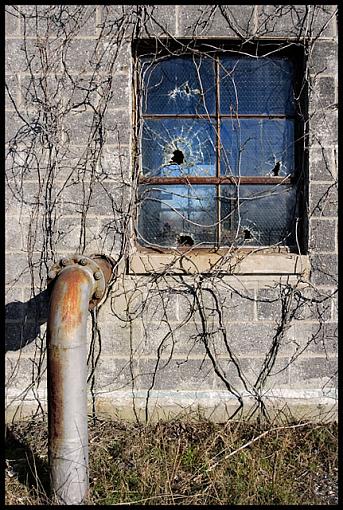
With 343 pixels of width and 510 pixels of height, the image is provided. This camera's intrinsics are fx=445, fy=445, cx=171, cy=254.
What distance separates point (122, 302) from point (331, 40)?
251cm

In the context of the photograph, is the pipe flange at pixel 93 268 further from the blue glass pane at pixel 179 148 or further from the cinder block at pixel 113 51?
the cinder block at pixel 113 51

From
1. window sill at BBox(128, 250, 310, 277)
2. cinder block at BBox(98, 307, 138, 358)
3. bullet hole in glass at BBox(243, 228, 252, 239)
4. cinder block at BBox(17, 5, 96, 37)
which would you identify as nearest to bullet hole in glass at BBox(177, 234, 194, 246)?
window sill at BBox(128, 250, 310, 277)

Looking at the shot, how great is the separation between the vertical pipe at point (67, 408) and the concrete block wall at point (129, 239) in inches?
34.3

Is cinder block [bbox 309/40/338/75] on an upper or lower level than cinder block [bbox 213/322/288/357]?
upper

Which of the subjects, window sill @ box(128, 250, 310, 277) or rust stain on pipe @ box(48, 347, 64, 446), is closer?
rust stain on pipe @ box(48, 347, 64, 446)

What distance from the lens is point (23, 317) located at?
11.0 feet

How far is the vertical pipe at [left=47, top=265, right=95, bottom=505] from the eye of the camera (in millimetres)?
2459

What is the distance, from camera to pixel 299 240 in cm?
345

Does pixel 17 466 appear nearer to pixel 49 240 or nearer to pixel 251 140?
pixel 49 240

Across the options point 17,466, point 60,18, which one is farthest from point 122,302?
point 60,18

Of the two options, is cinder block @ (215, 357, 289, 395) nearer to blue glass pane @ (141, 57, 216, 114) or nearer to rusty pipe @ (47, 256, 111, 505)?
rusty pipe @ (47, 256, 111, 505)

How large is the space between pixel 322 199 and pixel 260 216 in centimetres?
48

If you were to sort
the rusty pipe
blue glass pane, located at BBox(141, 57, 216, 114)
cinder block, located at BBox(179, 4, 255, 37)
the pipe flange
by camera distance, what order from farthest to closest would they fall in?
blue glass pane, located at BBox(141, 57, 216, 114)
cinder block, located at BBox(179, 4, 255, 37)
the pipe flange
the rusty pipe

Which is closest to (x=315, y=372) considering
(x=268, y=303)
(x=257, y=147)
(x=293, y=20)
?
(x=268, y=303)
